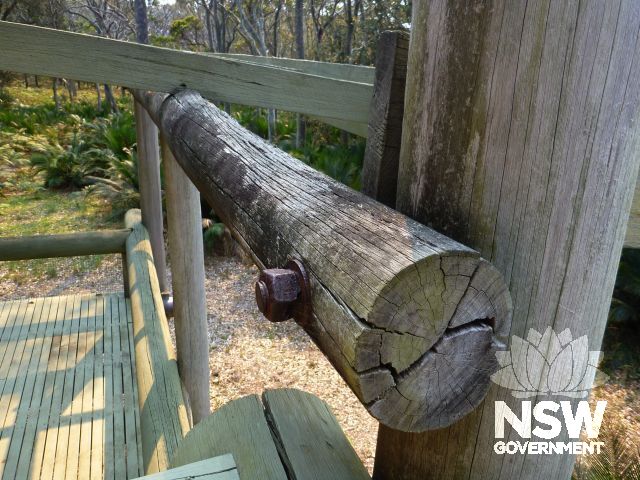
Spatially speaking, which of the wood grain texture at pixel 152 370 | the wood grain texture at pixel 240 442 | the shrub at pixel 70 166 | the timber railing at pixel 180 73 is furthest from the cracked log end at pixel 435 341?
the shrub at pixel 70 166

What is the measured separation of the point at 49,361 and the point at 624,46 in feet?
12.6

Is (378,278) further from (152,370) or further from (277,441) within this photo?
(152,370)

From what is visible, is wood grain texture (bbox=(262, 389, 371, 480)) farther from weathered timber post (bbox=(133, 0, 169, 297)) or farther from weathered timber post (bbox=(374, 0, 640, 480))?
weathered timber post (bbox=(133, 0, 169, 297))

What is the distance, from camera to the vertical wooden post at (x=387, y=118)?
0.98m

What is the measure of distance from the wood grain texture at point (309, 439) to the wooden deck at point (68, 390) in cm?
222

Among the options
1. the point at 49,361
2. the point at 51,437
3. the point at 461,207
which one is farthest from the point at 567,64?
the point at 49,361

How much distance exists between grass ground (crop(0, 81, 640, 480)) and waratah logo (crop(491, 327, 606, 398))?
272 cm

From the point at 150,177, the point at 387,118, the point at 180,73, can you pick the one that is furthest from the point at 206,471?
the point at 150,177

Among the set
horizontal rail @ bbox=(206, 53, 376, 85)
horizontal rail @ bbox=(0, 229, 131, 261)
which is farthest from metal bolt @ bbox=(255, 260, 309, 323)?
horizontal rail @ bbox=(0, 229, 131, 261)

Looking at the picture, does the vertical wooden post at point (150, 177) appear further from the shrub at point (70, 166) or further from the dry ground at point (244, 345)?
the shrub at point (70, 166)

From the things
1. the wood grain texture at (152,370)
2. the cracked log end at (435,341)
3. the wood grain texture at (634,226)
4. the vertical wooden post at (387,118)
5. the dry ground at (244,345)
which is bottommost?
the dry ground at (244,345)

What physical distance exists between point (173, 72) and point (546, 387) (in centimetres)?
162

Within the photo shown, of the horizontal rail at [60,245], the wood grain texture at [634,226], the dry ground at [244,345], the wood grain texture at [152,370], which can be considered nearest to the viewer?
the wood grain texture at [634,226]

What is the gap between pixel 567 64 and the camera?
27.7 inches
